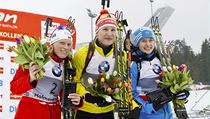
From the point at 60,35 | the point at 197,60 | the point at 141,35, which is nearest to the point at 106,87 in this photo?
the point at 60,35

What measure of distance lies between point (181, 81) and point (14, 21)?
3.85 m

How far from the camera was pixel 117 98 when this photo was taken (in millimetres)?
3479

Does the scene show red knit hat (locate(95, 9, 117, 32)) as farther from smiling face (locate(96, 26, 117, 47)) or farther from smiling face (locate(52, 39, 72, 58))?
smiling face (locate(52, 39, 72, 58))

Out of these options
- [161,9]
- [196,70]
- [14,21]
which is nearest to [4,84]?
[14,21]

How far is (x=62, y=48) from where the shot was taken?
3.51 m

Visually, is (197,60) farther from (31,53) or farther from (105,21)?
(31,53)

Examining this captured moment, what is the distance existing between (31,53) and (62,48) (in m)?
0.38

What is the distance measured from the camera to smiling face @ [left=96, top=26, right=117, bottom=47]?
365cm

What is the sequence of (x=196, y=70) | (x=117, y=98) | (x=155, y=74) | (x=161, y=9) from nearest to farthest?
1. (x=117, y=98)
2. (x=155, y=74)
3. (x=161, y=9)
4. (x=196, y=70)

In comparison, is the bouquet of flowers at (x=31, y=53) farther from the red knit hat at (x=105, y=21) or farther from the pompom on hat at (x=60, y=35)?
the red knit hat at (x=105, y=21)

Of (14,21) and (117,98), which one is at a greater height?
(14,21)

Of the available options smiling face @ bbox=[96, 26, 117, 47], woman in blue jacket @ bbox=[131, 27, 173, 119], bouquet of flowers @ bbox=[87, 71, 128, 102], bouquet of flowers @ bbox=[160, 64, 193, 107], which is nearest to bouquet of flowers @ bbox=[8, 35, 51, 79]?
bouquet of flowers @ bbox=[87, 71, 128, 102]

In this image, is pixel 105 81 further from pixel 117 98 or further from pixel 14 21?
pixel 14 21

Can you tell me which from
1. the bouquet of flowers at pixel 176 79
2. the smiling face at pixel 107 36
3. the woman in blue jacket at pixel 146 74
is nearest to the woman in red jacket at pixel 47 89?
the smiling face at pixel 107 36
